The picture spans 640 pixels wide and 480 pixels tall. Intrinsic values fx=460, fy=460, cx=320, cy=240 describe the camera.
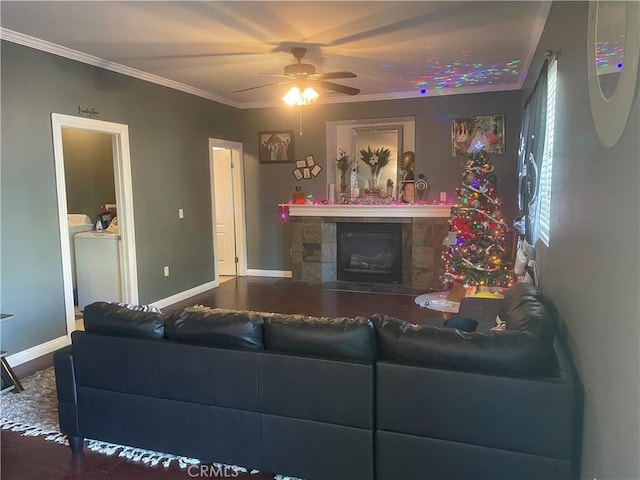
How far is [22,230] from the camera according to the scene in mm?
3908

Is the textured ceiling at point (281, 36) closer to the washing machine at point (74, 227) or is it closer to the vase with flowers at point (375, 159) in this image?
the vase with flowers at point (375, 159)

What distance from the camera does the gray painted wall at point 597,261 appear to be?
4.20 ft

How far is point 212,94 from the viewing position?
21.0 feet

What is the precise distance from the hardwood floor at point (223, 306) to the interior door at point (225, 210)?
17.6 inches

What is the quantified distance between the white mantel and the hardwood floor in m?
1.04

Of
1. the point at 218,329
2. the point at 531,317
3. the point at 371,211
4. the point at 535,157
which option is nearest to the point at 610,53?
the point at 531,317

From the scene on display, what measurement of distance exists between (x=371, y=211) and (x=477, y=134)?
1754 mm

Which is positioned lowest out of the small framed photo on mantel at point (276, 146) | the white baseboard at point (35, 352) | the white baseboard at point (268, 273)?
the white baseboard at point (35, 352)

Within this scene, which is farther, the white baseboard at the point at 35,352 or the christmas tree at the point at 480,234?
the christmas tree at the point at 480,234

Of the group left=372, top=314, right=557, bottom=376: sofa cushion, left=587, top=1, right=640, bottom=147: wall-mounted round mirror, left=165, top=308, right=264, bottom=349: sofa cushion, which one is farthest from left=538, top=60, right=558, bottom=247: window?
left=165, top=308, right=264, bottom=349: sofa cushion

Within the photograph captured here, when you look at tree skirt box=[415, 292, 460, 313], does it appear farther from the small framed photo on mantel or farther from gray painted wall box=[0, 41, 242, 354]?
gray painted wall box=[0, 41, 242, 354]

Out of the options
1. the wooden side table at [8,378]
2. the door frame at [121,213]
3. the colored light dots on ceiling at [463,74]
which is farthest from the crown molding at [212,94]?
the wooden side table at [8,378]

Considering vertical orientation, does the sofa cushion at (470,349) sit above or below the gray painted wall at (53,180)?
below

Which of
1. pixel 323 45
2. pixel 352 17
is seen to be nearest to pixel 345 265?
pixel 323 45
